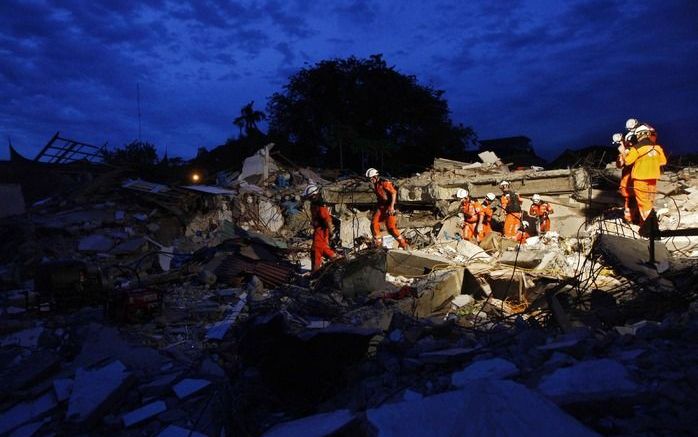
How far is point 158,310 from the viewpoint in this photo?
6.14 meters

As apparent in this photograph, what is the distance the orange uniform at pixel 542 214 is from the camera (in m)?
11.0

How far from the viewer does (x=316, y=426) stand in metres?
2.42

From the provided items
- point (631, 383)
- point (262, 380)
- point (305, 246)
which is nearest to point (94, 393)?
point (262, 380)

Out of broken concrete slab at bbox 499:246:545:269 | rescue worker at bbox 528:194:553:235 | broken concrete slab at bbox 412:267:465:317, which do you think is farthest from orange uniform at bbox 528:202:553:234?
broken concrete slab at bbox 412:267:465:317

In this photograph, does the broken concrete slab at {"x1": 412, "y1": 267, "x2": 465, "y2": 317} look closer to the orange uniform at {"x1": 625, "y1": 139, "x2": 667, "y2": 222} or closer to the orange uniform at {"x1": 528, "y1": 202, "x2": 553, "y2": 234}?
the orange uniform at {"x1": 625, "y1": 139, "x2": 667, "y2": 222}

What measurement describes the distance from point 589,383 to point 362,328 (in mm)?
1530

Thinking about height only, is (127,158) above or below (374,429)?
above

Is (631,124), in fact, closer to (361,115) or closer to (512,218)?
(512,218)

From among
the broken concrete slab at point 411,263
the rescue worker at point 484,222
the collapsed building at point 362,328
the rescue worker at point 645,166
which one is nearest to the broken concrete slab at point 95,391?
the collapsed building at point 362,328

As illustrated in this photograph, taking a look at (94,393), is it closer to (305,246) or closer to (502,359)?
(502,359)

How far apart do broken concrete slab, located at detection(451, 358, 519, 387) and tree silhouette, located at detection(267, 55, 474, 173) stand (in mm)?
22619

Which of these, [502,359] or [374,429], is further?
[502,359]

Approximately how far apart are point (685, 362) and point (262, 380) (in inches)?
101

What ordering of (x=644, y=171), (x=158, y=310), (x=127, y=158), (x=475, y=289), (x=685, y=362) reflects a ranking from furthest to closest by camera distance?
(x=127, y=158)
(x=644, y=171)
(x=475, y=289)
(x=158, y=310)
(x=685, y=362)
